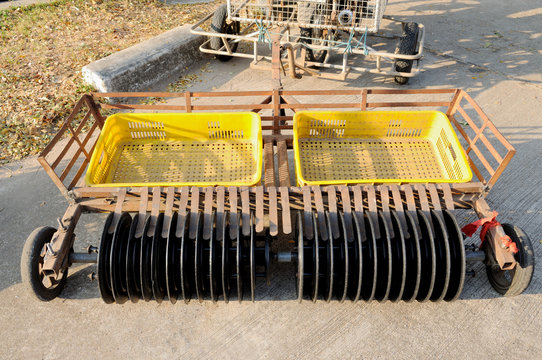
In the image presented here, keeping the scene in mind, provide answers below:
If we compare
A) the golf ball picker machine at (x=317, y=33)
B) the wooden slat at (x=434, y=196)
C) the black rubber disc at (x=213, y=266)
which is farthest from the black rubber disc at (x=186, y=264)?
the golf ball picker machine at (x=317, y=33)

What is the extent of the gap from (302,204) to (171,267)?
1.22 meters

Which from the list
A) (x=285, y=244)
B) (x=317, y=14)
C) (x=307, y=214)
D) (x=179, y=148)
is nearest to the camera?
(x=307, y=214)

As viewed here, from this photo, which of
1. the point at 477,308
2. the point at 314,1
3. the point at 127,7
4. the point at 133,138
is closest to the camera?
the point at 477,308

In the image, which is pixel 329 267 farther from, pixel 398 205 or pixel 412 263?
pixel 398 205

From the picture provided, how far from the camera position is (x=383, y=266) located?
3.03 m

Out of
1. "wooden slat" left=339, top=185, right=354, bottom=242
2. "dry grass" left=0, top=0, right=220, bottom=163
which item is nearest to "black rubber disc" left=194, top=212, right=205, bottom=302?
"wooden slat" left=339, top=185, right=354, bottom=242

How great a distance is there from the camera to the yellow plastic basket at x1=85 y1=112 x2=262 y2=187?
4.03 m

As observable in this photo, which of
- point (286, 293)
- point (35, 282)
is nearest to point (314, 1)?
point (286, 293)

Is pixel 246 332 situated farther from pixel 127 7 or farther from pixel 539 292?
A: pixel 127 7

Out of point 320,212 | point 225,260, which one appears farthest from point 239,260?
point 320,212

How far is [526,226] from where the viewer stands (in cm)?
395

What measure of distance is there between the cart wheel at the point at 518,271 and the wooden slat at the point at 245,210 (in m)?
2.07

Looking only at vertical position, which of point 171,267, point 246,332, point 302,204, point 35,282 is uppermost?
point 302,204

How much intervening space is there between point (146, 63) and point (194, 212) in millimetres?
4190
